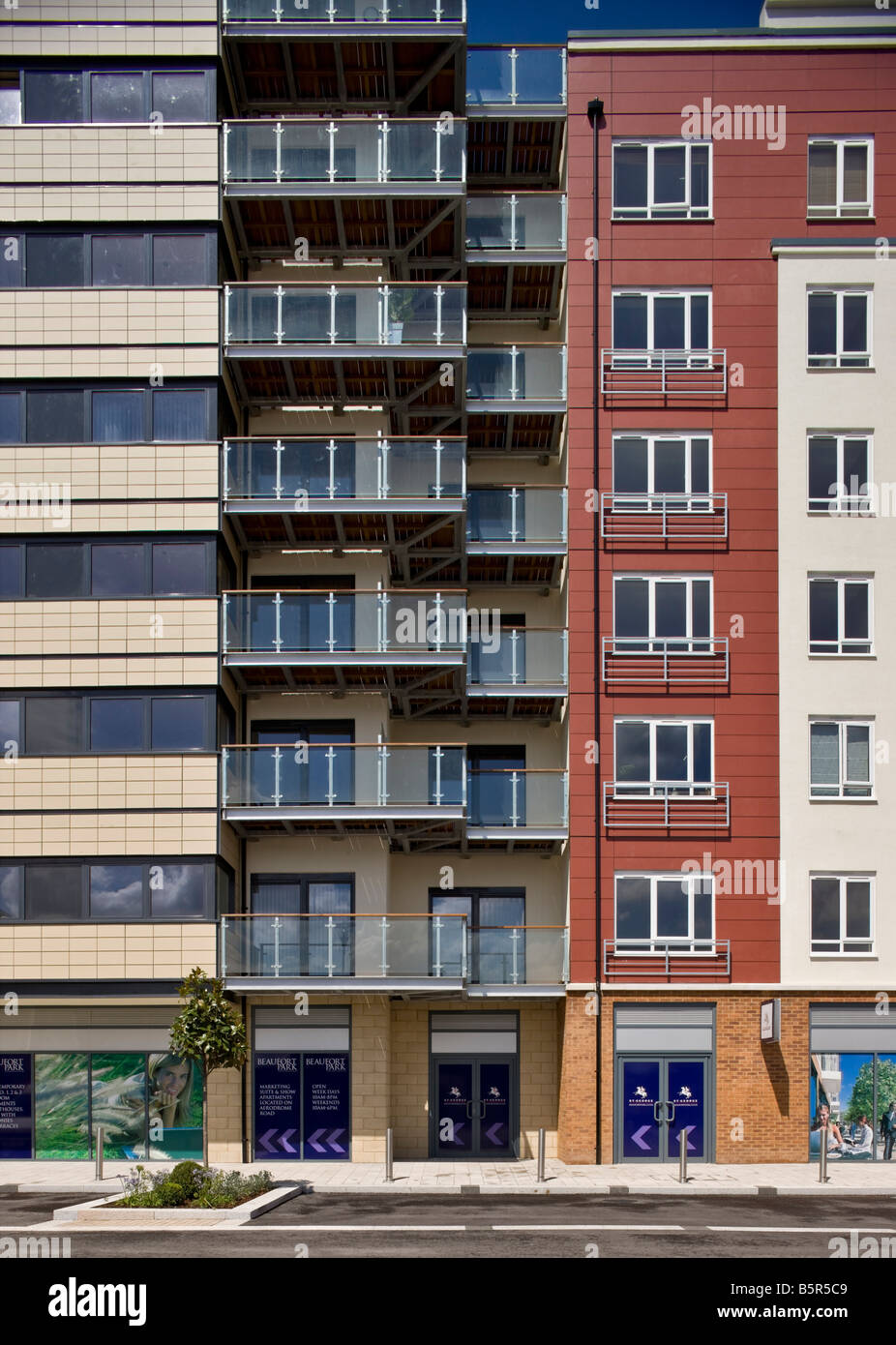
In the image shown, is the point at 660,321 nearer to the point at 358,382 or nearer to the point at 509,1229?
the point at 358,382

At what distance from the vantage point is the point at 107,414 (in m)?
28.2

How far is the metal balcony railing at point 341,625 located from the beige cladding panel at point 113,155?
8599 millimetres

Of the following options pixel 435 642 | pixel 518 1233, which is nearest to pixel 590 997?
pixel 435 642

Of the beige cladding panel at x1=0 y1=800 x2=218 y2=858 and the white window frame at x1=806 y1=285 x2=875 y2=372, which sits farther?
the white window frame at x1=806 y1=285 x2=875 y2=372

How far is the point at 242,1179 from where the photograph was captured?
21.5 meters

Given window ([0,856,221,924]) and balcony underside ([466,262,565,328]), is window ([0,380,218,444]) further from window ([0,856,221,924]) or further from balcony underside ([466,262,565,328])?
window ([0,856,221,924])

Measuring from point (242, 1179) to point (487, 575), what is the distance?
546 inches

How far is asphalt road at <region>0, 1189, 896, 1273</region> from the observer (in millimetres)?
16672

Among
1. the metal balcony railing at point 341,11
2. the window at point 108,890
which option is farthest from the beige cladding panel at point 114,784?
the metal balcony railing at point 341,11

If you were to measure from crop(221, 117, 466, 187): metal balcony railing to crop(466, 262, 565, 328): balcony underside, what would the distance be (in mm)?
2114

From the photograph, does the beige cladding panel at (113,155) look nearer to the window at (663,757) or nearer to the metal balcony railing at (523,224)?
the metal balcony railing at (523,224)

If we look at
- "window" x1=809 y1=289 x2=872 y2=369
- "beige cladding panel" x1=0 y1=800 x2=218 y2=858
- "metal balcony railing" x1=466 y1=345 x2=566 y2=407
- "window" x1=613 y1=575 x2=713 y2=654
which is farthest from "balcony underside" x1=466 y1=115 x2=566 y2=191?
"beige cladding panel" x1=0 y1=800 x2=218 y2=858

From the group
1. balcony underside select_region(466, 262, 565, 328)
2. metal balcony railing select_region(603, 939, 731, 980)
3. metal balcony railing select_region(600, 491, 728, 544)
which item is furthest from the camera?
balcony underside select_region(466, 262, 565, 328)
